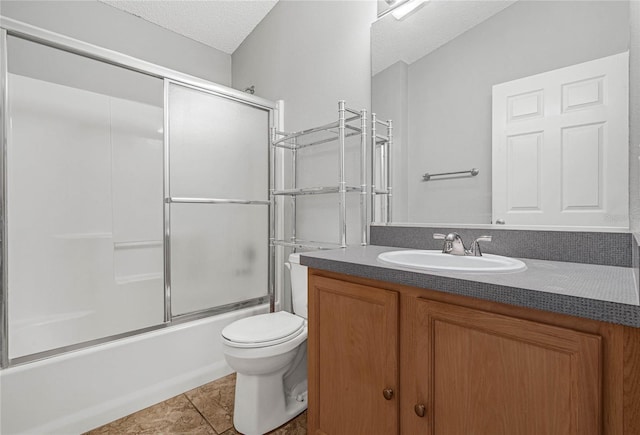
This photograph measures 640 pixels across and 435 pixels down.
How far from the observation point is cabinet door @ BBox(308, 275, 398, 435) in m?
0.97

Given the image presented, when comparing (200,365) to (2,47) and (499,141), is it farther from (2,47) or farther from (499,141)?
(499,141)

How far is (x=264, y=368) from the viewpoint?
4.67ft

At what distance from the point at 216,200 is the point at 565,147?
1.80 metres

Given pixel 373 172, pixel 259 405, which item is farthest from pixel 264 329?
pixel 373 172

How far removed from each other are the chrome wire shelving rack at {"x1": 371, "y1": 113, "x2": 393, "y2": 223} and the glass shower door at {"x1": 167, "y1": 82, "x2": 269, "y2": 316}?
88 centimetres

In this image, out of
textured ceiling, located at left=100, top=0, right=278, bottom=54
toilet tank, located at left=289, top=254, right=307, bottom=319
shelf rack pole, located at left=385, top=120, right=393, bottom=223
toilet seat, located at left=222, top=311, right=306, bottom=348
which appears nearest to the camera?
toilet seat, located at left=222, top=311, right=306, bottom=348

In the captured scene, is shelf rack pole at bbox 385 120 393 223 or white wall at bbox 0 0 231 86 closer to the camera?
shelf rack pole at bbox 385 120 393 223

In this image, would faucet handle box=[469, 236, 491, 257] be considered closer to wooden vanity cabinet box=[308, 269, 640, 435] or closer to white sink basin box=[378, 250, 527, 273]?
white sink basin box=[378, 250, 527, 273]

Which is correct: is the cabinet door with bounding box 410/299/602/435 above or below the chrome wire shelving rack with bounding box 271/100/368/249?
below

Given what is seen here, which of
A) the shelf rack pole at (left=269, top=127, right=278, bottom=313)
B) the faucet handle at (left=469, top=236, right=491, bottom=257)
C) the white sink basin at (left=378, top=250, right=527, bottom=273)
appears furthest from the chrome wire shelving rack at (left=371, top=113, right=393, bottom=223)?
the shelf rack pole at (left=269, top=127, right=278, bottom=313)

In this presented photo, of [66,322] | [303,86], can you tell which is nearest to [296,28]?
[303,86]

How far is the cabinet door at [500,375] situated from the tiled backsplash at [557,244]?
43cm

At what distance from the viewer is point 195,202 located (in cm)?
192

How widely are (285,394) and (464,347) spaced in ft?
3.81
